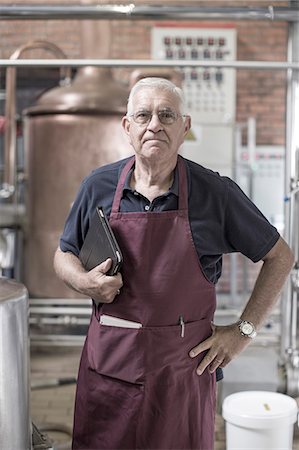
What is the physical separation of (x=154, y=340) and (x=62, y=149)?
7.69 ft

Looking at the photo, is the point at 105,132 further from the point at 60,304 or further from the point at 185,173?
the point at 185,173

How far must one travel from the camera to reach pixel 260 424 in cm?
208

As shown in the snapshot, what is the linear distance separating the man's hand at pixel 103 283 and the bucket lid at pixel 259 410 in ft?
2.50

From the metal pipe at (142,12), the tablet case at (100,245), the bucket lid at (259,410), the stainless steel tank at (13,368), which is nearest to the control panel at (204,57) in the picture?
the metal pipe at (142,12)

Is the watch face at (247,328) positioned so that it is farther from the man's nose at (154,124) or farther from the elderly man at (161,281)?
the man's nose at (154,124)

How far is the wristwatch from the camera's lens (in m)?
1.77

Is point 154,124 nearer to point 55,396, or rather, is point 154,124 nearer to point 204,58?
point 55,396

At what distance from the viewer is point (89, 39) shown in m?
3.87

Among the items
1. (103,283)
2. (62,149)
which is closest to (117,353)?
(103,283)

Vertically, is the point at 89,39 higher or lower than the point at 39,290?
higher

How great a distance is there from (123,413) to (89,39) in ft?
8.97

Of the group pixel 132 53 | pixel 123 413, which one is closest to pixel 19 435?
pixel 123 413

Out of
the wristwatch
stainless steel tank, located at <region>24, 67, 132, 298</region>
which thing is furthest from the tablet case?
stainless steel tank, located at <region>24, 67, 132, 298</region>

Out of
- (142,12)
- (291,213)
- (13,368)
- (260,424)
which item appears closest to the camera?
(13,368)
